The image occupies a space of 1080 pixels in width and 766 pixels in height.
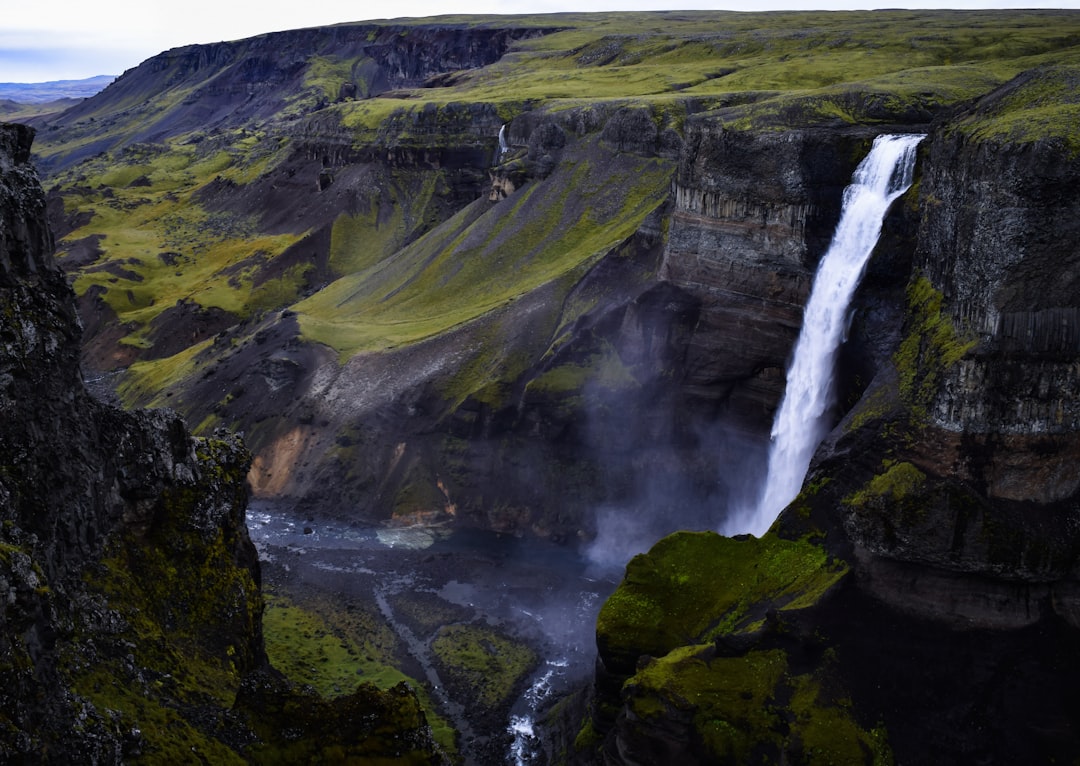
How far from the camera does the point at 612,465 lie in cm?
6369

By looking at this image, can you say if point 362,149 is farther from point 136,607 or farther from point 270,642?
point 136,607

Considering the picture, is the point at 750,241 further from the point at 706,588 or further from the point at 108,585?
the point at 108,585

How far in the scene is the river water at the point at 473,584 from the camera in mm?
43531

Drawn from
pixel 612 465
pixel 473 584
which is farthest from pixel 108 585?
pixel 612 465

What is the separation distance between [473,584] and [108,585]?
100 ft

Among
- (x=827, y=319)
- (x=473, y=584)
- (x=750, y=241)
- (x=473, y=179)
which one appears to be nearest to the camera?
(x=827, y=319)

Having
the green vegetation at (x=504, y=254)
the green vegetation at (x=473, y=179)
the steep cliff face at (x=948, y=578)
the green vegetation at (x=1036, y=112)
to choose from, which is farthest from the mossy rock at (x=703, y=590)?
the green vegetation at (x=504, y=254)

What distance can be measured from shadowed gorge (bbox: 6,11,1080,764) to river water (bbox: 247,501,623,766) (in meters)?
0.27

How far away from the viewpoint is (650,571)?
129 feet

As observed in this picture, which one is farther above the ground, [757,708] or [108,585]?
[108,585]

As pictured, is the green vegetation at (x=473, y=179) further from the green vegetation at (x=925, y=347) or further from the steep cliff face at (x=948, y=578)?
the green vegetation at (x=925, y=347)

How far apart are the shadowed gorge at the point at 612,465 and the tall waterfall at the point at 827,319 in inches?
42.9

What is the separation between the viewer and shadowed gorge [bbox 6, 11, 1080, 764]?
1113 inches

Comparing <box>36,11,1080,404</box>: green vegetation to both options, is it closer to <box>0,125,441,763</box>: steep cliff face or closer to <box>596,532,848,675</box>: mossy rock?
<box>596,532,848,675</box>: mossy rock
